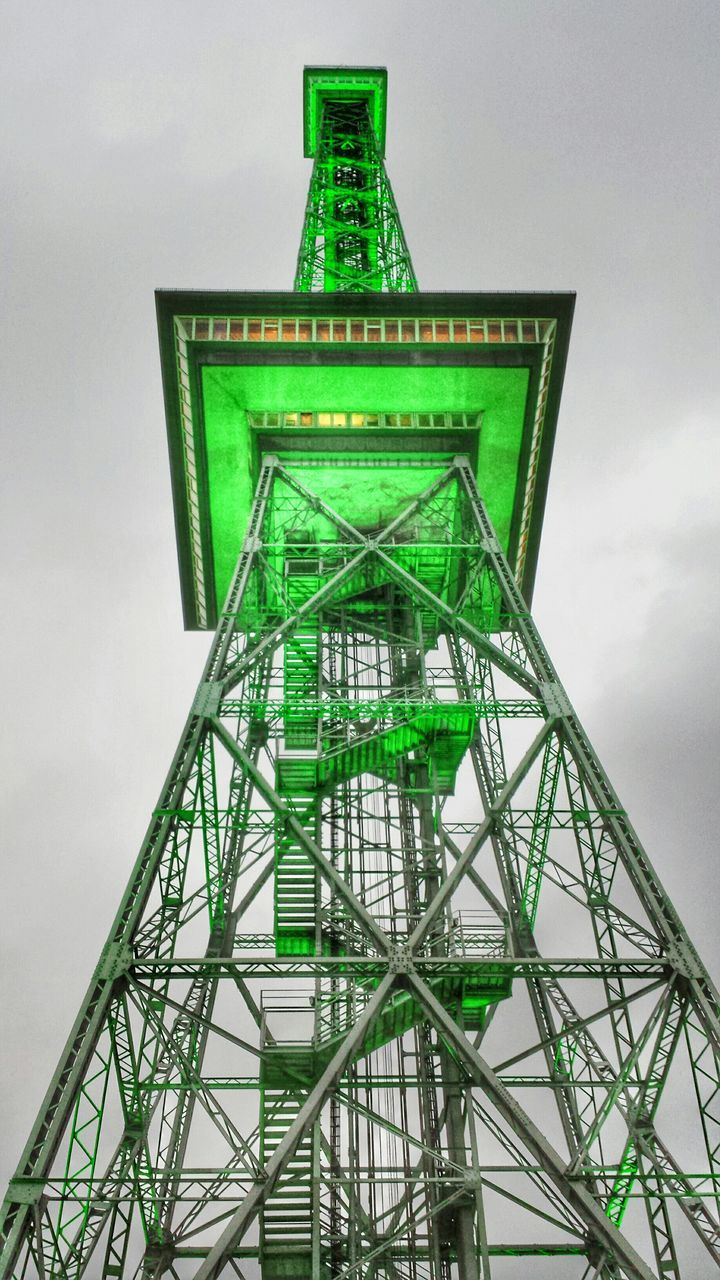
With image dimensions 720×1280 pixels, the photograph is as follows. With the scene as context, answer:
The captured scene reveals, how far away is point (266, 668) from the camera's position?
23.8m

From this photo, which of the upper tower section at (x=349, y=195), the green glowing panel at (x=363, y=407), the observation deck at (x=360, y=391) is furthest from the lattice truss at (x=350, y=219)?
the green glowing panel at (x=363, y=407)

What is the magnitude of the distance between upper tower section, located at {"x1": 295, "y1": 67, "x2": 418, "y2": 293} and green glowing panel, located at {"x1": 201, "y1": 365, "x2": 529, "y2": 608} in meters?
5.81

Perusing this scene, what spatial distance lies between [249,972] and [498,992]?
594 centimetres

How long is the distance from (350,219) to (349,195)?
1.19 m

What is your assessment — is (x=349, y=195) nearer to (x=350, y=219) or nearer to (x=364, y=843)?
(x=350, y=219)

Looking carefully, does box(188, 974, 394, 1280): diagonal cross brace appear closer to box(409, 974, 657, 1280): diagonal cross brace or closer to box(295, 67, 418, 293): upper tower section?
box(409, 974, 657, 1280): diagonal cross brace

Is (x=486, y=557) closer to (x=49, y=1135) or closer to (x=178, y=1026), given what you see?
(x=178, y=1026)

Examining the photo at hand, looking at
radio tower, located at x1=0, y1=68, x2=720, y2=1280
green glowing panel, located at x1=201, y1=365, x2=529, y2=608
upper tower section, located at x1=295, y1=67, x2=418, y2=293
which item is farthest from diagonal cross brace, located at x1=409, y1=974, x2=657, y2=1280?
upper tower section, located at x1=295, y1=67, x2=418, y2=293

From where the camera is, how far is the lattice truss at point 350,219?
33.4m

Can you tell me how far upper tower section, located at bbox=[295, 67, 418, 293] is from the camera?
3366 centimetres

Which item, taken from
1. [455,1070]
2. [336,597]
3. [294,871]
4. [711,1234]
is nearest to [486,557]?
[336,597]

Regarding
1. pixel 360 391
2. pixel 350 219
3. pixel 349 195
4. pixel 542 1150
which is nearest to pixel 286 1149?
pixel 542 1150

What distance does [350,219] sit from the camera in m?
37.7

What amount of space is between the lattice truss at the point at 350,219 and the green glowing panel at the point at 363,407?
6040mm
